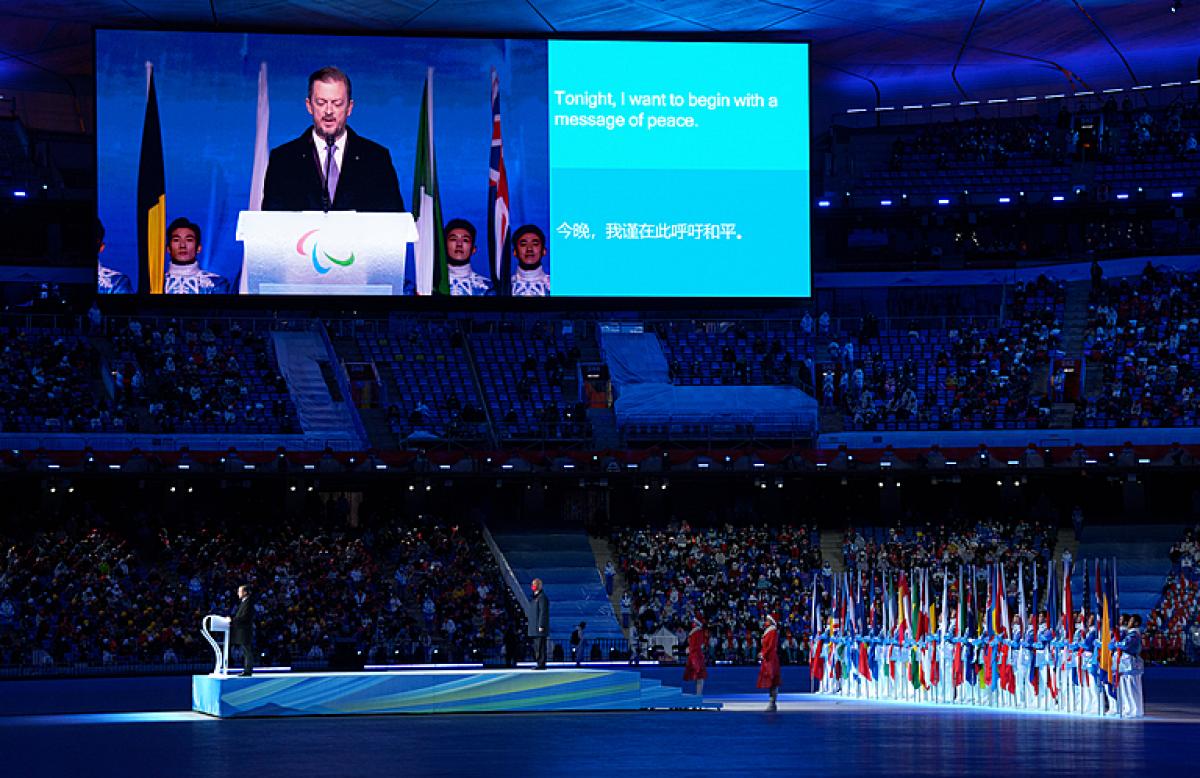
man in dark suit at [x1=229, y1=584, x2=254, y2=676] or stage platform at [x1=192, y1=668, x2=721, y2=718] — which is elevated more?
man in dark suit at [x1=229, y1=584, x2=254, y2=676]

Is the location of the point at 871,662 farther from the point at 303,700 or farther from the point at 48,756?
the point at 48,756

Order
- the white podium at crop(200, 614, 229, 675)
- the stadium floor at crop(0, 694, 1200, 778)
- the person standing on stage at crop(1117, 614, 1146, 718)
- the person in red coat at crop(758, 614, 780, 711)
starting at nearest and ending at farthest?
the stadium floor at crop(0, 694, 1200, 778) → the white podium at crop(200, 614, 229, 675) → the person standing on stage at crop(1117, 614, 1146, 718) → the person in red coat at crop(758, 614, 780, 711)

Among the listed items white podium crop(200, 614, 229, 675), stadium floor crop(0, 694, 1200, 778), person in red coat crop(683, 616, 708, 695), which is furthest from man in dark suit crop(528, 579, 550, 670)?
white podium crop(200, 614, 229, 675)

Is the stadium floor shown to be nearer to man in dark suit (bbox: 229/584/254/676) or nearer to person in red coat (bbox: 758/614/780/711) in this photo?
person in red coat (bbox: 758/614/780/711)

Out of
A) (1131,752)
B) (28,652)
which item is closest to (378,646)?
(28,652)

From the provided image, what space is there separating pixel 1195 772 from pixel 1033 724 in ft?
28.8

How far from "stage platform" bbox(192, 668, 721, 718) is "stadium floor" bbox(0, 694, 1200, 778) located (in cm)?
54

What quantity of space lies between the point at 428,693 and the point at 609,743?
7.72 meters

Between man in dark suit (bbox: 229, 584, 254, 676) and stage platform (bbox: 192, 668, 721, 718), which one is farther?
man in dark suit (bbox: 229, 584, 254, 676)

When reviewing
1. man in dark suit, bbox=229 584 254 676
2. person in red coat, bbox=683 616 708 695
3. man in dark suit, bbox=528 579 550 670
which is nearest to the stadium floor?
man in dark suit, bbox=229 584 254 676

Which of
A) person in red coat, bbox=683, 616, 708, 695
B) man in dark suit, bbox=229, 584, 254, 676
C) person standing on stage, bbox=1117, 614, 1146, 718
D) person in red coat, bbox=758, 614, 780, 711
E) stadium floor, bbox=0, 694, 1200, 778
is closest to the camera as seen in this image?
stadium floor, bbox=0, 694, 1200, 778

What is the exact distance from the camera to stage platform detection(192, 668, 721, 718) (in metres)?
29.0

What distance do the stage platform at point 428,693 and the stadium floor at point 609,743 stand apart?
1.78ft

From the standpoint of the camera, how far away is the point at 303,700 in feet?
95.9
